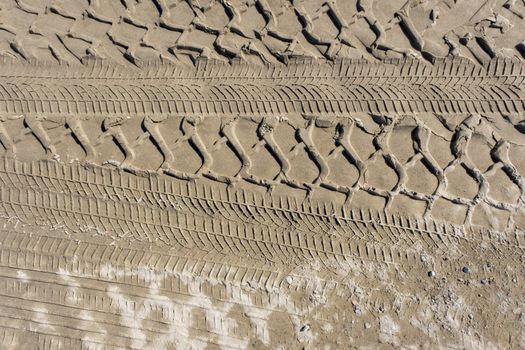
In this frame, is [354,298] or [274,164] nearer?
[354,298]

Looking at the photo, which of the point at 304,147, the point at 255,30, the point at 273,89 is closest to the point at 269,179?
the point at 304,147

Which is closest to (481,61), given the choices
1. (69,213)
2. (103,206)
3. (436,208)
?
Answer: (436,208)

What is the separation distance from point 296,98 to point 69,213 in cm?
298

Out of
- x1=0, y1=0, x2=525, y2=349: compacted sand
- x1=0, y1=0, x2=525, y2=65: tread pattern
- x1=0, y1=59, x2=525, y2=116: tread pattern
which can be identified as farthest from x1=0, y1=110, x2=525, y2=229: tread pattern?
x1=0, y1=0, x2=525, y2=65: tread pattern

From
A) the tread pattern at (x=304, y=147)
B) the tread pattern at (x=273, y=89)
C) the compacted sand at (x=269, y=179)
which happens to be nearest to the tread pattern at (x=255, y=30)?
the compacted sand at (x=269, y=179)

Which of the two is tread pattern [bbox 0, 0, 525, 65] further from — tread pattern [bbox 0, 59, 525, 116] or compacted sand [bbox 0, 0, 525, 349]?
tread pattern [bbox 0, 59, 525, 116]

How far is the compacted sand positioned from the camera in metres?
4.02

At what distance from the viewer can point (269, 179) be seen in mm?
4273

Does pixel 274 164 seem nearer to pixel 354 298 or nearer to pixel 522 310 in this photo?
pixel 354 298

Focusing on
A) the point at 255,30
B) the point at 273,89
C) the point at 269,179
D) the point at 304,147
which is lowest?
the point at 269,179

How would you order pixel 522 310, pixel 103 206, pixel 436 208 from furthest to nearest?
pixel 103 206
pixel 436 208
pixel 522 310

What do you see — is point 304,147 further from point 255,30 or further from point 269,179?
point 255,30

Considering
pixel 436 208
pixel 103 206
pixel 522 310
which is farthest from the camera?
pixel 103 206

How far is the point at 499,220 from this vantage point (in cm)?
408
